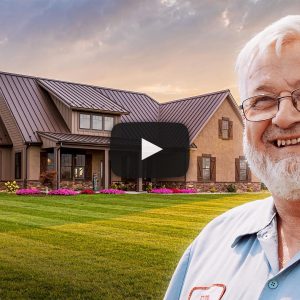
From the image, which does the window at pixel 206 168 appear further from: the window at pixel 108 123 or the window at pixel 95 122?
the window at pixel 95 122

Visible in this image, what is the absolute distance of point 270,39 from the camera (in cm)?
207

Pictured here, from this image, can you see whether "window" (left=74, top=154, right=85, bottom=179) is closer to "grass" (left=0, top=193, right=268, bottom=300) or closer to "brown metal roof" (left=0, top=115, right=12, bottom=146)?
"brown metal roof" (left=0, top=115, right=12, bottom=146)

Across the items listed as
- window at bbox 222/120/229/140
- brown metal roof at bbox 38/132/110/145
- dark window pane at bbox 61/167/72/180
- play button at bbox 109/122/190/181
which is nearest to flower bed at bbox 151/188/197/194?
play button at bbox 109/122/190/181

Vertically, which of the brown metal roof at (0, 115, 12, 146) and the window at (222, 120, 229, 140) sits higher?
the window at (222, 120, 229, 140)

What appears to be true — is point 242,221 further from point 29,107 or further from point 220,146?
point 220,146

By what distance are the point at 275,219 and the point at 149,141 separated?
101 ft

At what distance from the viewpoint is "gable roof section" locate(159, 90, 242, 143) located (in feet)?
108

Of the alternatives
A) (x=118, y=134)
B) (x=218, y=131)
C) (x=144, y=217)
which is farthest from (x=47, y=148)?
(x=144, y=217)

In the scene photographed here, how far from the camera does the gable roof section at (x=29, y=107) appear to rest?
2929 centimetres

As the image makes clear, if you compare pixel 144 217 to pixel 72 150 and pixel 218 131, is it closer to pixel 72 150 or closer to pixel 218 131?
pixel 72 150

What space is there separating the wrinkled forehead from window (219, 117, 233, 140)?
106 feet

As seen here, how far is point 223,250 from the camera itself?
2.23m

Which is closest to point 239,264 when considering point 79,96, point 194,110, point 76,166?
point 76,166

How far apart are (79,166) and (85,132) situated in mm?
1980
